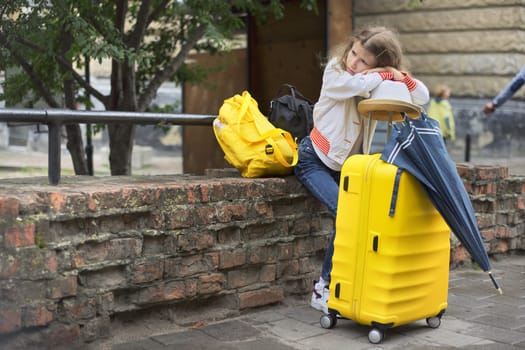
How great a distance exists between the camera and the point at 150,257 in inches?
161

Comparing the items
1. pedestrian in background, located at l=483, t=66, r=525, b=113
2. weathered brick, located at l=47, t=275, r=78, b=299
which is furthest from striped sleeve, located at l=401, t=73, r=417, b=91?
pedestrian in background, located at l=483, t=66, r=525, b=113

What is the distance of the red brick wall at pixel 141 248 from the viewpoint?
3625mm

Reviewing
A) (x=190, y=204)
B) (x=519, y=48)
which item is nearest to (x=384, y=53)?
(x=190, y=204)

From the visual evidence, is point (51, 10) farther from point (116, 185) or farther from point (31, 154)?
point (31, 154)

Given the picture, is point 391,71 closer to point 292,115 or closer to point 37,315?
point 292,115

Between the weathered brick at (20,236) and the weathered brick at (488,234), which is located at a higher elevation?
the weathered brick at (20,236)

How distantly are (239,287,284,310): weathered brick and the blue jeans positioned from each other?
340mm

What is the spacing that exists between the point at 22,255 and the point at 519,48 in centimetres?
1217

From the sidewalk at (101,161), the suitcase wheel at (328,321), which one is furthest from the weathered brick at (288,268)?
the sidewalk at (101,161)

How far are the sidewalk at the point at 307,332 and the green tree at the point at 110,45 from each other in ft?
9.22

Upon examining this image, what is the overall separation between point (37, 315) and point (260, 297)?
1478 millimetres

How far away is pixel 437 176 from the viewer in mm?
3951

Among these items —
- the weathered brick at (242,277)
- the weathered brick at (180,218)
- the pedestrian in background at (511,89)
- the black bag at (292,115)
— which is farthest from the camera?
the pedestrian in background at (511,89)

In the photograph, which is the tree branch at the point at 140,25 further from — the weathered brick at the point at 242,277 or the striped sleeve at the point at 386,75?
the striped sleeve at the point at 386,75
